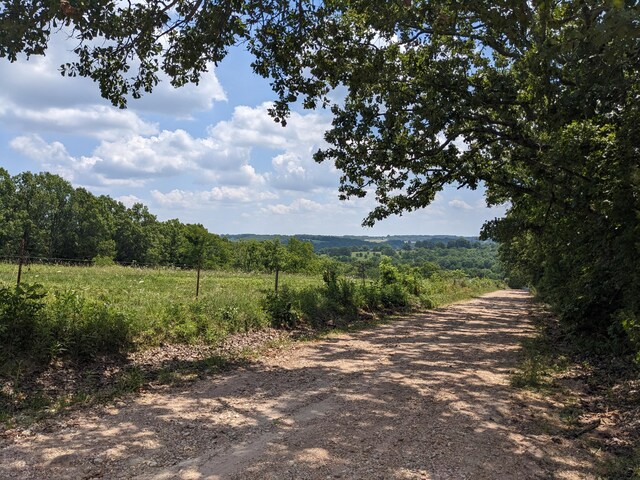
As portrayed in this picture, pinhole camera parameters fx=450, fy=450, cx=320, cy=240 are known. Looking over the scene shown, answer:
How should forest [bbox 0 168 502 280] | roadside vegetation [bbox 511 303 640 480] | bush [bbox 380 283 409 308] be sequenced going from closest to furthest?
roadside vegetation [bbox 511 303 640 480] < bush [bbox 380 283 409 308] < forest [bbox 0 168 502 280]

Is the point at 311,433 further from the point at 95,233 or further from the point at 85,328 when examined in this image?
the point at 95,233

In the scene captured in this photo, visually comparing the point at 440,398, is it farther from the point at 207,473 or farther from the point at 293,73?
the point at 293,73

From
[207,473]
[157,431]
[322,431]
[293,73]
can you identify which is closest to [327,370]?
[322,431]

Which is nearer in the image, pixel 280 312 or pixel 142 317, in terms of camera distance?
pixel 142 317

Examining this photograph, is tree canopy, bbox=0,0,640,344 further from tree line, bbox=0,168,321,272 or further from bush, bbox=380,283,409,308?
tree line, bbox=0,168,321,272

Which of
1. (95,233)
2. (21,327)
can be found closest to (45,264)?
(21,327)

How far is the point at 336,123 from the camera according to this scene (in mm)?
11469

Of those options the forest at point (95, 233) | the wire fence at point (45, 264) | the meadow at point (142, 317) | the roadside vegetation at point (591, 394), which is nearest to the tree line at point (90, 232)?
the forest at point (95, 233)

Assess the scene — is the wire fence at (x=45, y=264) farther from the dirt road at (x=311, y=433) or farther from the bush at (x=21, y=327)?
the dirt road at (x=311, y=433)

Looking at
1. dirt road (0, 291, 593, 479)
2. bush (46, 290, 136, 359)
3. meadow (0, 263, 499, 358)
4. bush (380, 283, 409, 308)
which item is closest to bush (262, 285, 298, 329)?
meadow (0, 263, 499, 358)

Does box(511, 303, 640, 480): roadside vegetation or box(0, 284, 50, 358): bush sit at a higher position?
box(0, 284, 50, 358): bush

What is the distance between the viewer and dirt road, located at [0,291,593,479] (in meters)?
4.19

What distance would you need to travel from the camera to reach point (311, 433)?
→ 507 cm

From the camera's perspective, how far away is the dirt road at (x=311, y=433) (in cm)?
419
